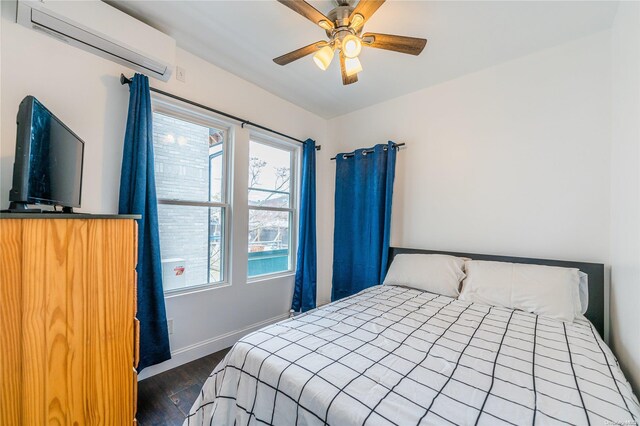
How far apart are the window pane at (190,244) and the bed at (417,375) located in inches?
45.1

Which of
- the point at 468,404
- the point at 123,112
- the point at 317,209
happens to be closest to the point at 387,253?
the point at 317,209

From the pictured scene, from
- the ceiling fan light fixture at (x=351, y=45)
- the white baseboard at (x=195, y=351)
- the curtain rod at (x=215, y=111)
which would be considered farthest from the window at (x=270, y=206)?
the ceiling fan light fixture at (x=351, y=45)

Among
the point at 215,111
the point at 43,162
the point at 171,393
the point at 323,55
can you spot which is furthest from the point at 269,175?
the point at 171,393

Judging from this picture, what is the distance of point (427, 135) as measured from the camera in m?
2.58

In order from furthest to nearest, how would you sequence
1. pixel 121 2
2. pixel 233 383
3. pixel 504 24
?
pixel 504 24
pixel 121 2
pixel 233 383

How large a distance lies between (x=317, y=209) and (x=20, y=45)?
8.64 ft

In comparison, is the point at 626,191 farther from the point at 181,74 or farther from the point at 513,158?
the point at 181,74

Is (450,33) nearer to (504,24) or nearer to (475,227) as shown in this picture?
(504,24)

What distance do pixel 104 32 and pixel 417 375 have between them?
2.41 meters

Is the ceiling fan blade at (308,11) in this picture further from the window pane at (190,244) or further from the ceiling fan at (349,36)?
the window pane at (190,244)

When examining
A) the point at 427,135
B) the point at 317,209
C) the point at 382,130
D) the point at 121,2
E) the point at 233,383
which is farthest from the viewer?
the point at 317,209

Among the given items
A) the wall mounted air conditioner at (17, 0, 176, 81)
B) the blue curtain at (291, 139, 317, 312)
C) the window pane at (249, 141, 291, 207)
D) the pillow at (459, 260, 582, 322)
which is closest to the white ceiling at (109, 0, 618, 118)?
the wall mounted air conditioner at (17, 0, 176, 81)

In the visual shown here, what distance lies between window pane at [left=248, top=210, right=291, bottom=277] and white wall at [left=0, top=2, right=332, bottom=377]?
16cm

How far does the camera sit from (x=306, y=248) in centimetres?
291
